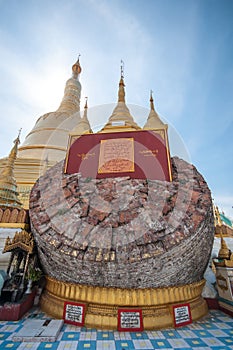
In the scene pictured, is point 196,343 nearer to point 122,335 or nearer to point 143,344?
point 143,344

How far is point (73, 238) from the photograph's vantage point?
3.93 m

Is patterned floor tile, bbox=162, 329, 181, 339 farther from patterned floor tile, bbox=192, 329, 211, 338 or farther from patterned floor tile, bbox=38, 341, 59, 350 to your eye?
patterned floor tile, bbox=38, 341, 59, 350

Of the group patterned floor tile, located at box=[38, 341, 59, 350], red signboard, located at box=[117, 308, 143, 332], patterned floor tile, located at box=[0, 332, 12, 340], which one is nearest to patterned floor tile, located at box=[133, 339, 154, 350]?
red signboard, located at box=[117, 308, 143, 332]

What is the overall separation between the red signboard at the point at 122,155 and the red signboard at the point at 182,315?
9.57 feet

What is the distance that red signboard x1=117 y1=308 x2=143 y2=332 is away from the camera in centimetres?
343

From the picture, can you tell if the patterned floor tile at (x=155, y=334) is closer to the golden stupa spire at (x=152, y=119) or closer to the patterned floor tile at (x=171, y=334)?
the patterned floor tile at (x=171, y=334)

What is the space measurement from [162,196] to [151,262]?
1593 mm

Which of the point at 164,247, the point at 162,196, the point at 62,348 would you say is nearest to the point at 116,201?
the point at 162,196

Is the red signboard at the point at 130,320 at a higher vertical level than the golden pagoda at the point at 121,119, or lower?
lower

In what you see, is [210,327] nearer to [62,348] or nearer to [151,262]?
[151,262]

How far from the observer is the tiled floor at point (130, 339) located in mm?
2905

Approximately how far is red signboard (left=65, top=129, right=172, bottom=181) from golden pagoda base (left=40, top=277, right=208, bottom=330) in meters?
2.74

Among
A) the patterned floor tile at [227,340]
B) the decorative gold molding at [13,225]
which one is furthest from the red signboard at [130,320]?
the decorative gold molding at [13,225]

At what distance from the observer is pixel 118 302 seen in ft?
11.7
